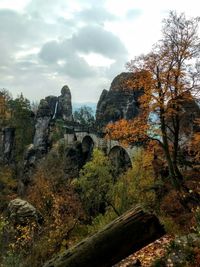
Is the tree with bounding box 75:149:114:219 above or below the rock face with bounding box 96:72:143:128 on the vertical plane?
below

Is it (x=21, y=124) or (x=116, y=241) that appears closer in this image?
(x=116, y=241)

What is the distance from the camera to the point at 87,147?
62.1 metres

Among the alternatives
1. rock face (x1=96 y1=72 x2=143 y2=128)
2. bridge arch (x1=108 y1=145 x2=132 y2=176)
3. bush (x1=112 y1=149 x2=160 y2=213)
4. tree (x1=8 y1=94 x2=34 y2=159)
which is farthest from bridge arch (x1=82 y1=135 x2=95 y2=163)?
bush (x1=112 y1=149 x2=160 y2=213)

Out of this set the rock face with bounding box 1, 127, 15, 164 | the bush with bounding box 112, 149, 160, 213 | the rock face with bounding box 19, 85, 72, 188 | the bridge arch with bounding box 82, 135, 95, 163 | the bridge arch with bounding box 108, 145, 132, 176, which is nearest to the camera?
the bush with bounding box 112, 149, 160, 213

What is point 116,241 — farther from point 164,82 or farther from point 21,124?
point 21,124

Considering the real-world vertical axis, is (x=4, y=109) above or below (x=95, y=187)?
above

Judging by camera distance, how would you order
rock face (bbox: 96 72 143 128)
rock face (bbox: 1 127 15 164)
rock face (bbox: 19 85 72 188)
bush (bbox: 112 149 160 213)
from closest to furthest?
1. bush (bbox: 112 149 160 213)
2. rock face (bbox: 19 85 72 188)
3. rock face (bbox: 96 72 143 128)
4. rock face (bbox: 1 127 15 164)

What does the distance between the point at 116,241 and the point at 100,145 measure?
50.8 metres

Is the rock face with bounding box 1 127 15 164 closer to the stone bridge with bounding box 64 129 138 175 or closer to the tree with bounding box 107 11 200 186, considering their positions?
the stone bridge with bounding box 64 129 138 175

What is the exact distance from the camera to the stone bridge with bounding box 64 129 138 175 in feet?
175

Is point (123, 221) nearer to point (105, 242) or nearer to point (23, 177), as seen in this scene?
point (105, 242)

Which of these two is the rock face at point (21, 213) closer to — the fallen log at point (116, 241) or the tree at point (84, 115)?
the fallen log at point (116, 241)

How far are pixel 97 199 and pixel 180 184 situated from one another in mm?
19678

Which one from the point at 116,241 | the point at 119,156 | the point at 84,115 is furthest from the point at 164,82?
the point at 84,115
